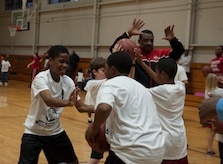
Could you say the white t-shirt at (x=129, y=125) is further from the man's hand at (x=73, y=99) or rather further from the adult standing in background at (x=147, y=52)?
the adult standing in background at (x=147, y=52)

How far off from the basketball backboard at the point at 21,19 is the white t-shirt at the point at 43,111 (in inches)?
609

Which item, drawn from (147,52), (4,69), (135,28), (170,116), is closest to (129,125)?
(170,116)

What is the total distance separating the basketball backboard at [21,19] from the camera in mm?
18469

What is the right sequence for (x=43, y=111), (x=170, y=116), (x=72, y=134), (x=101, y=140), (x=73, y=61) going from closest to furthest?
(x=101, y=140) → (x=170, y=116) → (x=43, y=111) → (x=72, y=134) → (x=73, y=61)

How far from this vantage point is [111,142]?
2.47 metres

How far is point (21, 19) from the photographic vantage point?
1895cm

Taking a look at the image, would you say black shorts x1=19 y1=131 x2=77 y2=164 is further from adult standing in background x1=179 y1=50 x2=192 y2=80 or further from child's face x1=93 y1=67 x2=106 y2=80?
adult standing in background x1=179 y1=50 x2=192 y2=80

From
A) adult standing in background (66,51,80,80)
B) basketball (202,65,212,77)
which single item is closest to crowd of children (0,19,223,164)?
Result: basketball (202,65,212,77)

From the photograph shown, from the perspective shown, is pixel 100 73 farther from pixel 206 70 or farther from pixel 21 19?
pixel 21 19

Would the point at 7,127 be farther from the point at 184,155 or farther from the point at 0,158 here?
the point at 184,155

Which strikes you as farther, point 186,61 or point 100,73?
point 186,61

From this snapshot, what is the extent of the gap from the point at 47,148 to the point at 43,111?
0.39m

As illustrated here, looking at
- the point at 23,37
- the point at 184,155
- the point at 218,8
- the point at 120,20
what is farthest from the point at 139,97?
the point at 23,37

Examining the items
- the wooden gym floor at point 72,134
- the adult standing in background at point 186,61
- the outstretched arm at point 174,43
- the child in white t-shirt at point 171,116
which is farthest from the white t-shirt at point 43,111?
the adult standing in background at point 186,61
